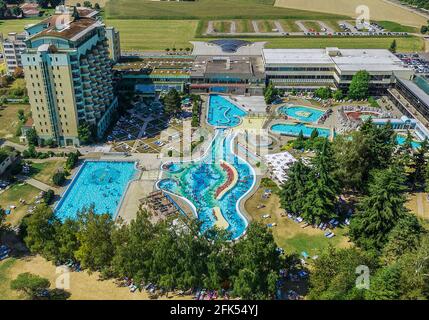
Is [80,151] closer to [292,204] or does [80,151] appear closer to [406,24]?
[292,204]

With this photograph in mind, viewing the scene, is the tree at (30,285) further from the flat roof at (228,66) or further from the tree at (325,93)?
the tree at (325,93)

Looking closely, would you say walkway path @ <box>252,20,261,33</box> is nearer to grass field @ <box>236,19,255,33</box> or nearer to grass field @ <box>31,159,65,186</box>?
grass field @ <box>236,19,255,33</box>

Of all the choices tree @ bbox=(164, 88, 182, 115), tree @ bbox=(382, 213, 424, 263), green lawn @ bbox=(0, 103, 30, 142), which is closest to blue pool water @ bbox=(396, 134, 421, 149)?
tree @ bbox=(382, 213, 424, 263)

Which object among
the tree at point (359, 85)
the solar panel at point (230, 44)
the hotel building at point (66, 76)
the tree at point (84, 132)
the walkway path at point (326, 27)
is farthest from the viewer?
the walkway path at point (326, 27)

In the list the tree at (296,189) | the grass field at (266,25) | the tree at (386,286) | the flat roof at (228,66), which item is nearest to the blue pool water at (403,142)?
the tree at (296,189)

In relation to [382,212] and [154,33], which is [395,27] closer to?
[154,33]

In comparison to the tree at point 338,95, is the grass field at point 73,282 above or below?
below
